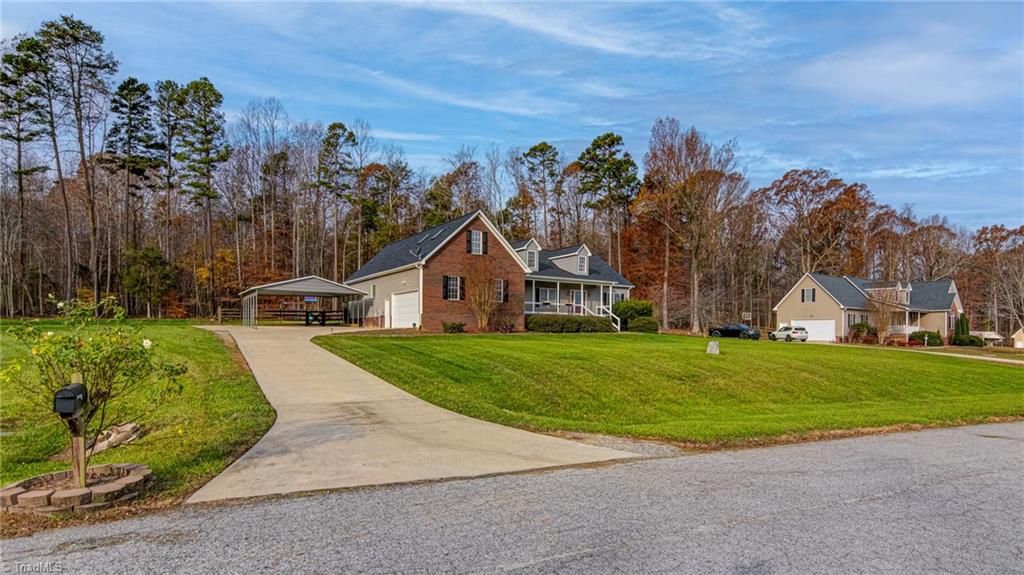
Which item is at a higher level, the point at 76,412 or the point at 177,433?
the point at 76,412

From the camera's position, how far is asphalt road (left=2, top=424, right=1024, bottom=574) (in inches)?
156

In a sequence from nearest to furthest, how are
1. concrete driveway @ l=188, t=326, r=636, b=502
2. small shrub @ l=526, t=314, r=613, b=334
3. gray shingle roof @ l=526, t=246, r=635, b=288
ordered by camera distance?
concrete driveway @ l=188, t=326, r=636, b=502, small shrub @ l=526, t=314, r=613, b=334, gray shingle roof @ l=526, t=246, r=635, b=288

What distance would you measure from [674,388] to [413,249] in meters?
20.3

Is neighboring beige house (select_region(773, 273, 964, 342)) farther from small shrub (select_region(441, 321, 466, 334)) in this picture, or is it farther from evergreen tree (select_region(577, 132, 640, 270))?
small shrub (select_region(441, 321, 466, 334))

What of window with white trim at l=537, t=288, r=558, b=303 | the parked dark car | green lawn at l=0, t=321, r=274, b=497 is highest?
window with white trim at l=537, t=288, r=558, b=303

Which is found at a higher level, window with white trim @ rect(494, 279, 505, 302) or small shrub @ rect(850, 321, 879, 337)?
window with white trim @ rect(494, 279, 505, 302)

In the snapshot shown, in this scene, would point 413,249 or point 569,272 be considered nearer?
point 413,249

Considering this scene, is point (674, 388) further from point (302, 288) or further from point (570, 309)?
point (570, 309)

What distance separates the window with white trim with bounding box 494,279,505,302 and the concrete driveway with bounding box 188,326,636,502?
59.7ft

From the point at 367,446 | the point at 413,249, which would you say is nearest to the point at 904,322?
the point at 413,249

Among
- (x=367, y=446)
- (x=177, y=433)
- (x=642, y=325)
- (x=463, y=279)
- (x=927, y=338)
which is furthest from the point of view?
(x=927, y=338)

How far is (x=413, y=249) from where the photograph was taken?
3222cm

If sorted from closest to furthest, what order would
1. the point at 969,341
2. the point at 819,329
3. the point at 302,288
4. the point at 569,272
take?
the point at 302,288 → the point at 569,272 → the point at 969,341 → the point at 819,329

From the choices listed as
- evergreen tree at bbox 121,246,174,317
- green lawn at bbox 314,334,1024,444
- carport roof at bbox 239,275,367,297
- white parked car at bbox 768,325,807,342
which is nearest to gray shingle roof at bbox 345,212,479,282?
carport roof at bbox 239,275,367,297
